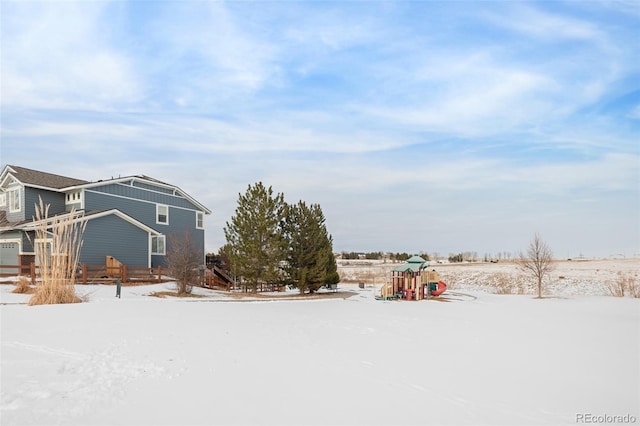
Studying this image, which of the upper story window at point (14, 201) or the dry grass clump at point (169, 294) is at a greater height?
the upper story window at point (14, 201)

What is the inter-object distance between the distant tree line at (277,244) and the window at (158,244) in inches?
365

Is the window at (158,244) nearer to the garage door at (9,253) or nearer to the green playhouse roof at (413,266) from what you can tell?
the garage door at (9,253)

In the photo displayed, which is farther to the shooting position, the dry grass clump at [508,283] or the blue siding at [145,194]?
the dry grass clump at [508,283]

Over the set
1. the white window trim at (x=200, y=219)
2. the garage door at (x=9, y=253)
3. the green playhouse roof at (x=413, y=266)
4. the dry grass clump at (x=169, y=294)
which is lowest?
the dry grass clump at (x=169, y=294)

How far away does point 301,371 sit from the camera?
7.32 metres

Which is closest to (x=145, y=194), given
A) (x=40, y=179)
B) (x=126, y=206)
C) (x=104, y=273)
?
(x=126, y=206)

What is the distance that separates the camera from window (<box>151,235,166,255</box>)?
3309cm

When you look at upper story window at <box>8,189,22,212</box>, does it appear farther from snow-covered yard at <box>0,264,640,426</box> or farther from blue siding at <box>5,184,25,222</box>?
snow-covered yard at <box>0,264,640,426</box>

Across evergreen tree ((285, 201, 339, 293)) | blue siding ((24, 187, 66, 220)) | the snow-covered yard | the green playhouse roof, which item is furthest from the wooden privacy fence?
the green playhouse roof

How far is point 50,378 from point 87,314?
247 inches

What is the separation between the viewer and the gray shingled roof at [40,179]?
29141 millimetres

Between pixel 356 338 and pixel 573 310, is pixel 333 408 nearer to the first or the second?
pixel 356 338

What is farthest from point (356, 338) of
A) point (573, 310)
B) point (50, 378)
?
point (573, 310)

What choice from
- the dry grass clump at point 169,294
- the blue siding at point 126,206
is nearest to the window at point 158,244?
the blue siding at point 126,206
